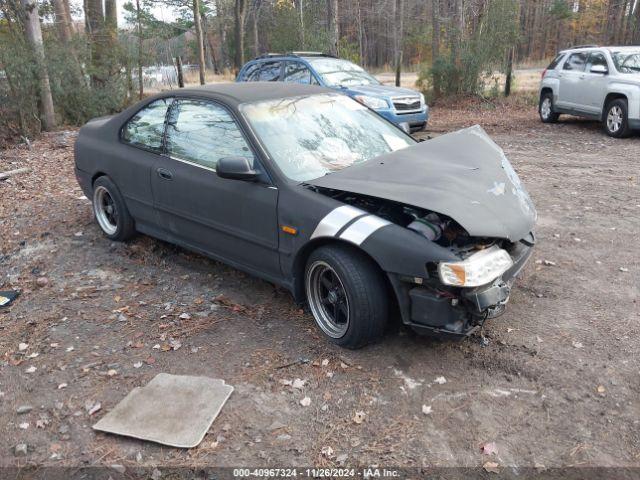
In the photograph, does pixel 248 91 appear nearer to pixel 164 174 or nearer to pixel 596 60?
pixel 164 174

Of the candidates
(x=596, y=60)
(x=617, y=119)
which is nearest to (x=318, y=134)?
(x=617, y=119)

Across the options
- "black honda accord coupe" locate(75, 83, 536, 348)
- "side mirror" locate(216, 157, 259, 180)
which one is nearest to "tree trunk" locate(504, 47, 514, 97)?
A: "black honda accord coupe" locate(75, 83, 536, 348)

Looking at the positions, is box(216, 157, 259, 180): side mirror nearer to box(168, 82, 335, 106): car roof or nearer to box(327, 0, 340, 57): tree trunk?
box(168, 82, 335, 106): car roof

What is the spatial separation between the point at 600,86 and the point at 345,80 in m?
5.03

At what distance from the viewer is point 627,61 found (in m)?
10.7

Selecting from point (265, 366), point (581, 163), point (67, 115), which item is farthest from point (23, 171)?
point (581, 163)

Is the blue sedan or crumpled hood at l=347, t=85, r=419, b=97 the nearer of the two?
the blue sedan

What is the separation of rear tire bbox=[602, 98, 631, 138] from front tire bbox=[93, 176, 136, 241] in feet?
30.3

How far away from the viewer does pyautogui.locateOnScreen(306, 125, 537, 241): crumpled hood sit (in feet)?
11.2

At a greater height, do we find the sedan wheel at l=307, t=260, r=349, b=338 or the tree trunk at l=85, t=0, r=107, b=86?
the tree trunk at l=85, t=0, r=107, b=86

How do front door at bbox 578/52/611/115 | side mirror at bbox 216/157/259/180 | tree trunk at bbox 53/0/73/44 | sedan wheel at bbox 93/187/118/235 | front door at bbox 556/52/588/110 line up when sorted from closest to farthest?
side mirror at bbox 216/157/259/180, sedan wheel at bbox 93/187/118/235, front door at bbox 578/52/611/115, front door at bbox 556/52/588/110, tree trunk at bbox 53/0/73/44

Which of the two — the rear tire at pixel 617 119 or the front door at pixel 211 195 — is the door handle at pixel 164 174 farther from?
the rear tire at pixel 617 119

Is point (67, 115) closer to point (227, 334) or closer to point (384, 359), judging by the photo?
point (227, 334)

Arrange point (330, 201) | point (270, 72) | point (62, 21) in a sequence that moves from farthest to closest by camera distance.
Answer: point (62, 21), point (270, 72), point (330, 201)
